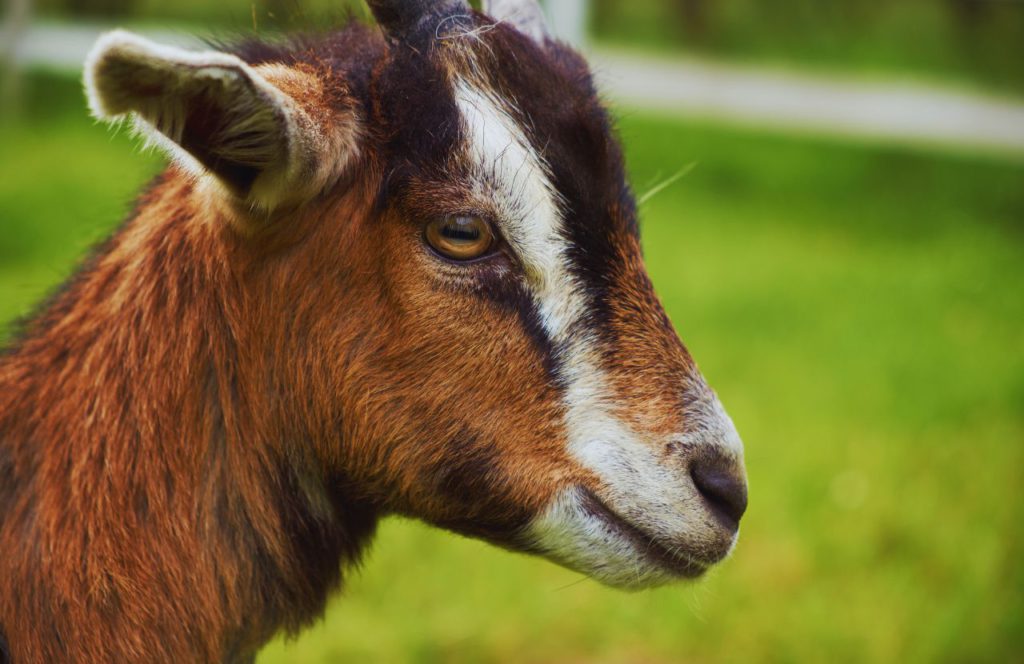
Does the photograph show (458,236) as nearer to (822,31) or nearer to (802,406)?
(802,406)

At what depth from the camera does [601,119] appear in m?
2.77

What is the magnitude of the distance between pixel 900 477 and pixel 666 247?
164 inches

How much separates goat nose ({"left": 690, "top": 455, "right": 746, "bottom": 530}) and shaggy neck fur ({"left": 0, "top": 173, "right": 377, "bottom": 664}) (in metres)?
0.87

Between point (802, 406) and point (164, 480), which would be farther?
point (802, 406)

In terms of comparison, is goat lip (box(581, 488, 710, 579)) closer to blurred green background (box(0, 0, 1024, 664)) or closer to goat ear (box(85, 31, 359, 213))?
blurred green background (box(0, 0, 1024, 664))

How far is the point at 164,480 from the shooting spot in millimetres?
2521

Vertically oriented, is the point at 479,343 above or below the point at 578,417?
above

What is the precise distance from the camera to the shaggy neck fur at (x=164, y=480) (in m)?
2.46

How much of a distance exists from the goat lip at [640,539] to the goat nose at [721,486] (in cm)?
13

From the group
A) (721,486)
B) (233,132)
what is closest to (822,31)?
(721,486)

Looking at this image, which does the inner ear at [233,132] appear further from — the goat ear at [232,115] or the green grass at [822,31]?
the green grass at [822,31]

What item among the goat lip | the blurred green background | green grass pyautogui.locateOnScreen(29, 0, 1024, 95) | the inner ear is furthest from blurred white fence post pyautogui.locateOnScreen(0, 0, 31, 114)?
the goat lip

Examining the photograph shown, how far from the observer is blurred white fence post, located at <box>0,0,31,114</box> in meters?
12.4

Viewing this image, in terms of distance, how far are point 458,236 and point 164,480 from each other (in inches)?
34.8
